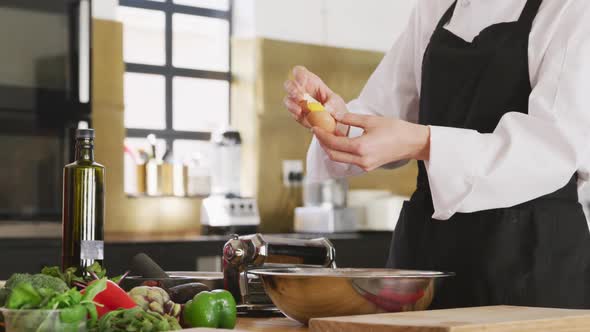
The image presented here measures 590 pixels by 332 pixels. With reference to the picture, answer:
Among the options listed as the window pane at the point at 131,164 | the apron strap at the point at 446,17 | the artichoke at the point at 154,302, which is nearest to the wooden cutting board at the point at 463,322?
the artichoke at the point at 154,302

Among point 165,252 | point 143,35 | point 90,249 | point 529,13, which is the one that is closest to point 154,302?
point 90,249

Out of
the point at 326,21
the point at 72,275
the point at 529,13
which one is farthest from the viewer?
the point at 326,21

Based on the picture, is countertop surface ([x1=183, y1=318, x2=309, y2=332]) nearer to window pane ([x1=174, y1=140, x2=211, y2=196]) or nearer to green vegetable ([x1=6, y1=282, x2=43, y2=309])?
green vegetable ([x1=6, y1=282, x2=43, y2=309])

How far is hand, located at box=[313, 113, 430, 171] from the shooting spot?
4.77 ft

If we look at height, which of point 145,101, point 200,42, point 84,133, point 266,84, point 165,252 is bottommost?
point 165,252

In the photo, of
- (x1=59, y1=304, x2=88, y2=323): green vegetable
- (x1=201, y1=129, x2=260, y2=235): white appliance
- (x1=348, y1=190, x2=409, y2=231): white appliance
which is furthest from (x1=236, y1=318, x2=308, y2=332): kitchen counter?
(x1=348, y1=190, x2=409, y2=231): white appliance

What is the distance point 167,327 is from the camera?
1.06 metres

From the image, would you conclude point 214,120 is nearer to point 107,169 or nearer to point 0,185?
point 107,169

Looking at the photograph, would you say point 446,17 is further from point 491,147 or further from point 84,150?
point 84,150

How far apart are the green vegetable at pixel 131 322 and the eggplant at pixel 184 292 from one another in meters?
0.29

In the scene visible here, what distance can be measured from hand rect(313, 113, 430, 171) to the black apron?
263 mm

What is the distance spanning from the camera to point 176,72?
4879mm

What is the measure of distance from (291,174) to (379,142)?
3.60 meters

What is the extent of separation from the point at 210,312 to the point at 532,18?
877mm
